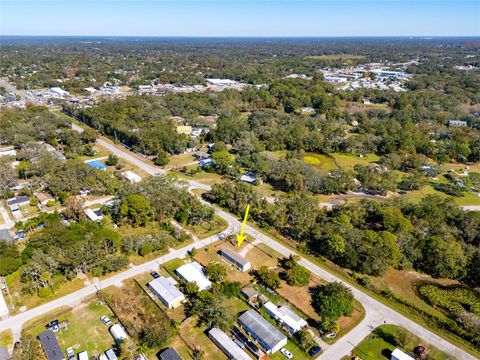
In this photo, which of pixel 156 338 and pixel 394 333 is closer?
pixel 156 338

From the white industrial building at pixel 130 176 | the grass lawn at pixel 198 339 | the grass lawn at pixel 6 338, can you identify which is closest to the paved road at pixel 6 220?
the white industrial building at pixel 130 176

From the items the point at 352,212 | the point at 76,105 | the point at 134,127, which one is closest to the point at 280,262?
the point at 352,212

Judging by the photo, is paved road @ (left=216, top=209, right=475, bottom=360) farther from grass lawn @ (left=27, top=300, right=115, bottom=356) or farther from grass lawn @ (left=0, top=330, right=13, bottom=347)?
grass lawn @ (left=0, top=330, right=13, bottom=347)

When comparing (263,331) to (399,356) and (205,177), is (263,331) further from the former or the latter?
(205,177)

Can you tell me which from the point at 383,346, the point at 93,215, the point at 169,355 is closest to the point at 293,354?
the point at 383,346

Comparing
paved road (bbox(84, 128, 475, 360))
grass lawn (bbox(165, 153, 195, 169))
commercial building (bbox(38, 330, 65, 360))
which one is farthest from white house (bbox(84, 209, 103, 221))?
paved road (bbox(84, 128, 475, 360))

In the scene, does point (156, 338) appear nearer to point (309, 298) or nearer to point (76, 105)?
point (309, 298)
